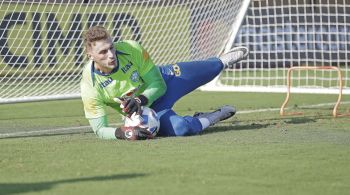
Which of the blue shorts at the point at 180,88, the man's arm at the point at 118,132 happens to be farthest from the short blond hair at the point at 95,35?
the blue shorts at the point at 180,88

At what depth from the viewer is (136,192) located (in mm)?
5816

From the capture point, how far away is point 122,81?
8906mm

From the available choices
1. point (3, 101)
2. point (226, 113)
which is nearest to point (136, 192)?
point (226, 113)

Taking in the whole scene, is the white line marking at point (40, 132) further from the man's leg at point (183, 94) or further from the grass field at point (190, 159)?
the man's leg at point (183, 94)

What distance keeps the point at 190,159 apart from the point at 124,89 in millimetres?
1867

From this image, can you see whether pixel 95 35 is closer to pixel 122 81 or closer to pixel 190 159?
pixel 122 81

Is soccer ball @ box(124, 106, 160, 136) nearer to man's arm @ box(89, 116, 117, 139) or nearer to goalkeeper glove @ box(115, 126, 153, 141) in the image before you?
goalkeeper glove @ box(115, 126, 153, 141)

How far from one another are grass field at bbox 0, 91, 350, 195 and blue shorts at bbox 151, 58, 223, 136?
6.6 inches

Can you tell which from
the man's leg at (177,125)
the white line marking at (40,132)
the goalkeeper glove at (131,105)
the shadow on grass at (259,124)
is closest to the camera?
the goalkeeper glove at (131,105)

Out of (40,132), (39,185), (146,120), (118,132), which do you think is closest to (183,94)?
(146,120)

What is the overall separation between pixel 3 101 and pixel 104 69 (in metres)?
2.94

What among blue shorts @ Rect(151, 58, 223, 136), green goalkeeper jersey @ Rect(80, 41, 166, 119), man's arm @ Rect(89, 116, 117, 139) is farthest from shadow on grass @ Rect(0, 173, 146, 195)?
blue shorts @ Rect(151, 58, 223, 136)

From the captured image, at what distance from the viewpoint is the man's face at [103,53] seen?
866 centimetres

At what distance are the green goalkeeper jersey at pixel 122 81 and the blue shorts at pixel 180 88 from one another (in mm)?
225
